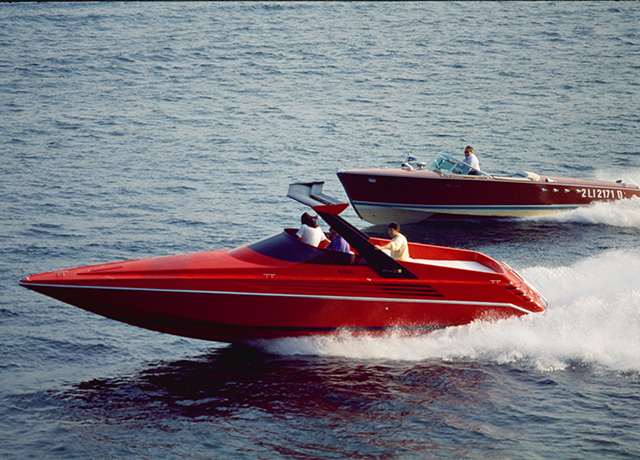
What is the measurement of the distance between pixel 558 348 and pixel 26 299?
959 cm

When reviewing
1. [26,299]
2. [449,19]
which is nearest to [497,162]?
[26,299]

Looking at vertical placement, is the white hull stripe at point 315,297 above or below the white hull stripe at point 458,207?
below

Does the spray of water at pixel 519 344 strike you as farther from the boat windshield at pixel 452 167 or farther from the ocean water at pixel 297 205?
the boat windshield at pixel 452 167

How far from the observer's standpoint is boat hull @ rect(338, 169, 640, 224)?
19422 millimetres

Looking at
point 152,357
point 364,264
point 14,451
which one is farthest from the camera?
point 152,357

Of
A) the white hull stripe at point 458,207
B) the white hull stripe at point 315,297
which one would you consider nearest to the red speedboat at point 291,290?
the white hull stripe at point 315,297

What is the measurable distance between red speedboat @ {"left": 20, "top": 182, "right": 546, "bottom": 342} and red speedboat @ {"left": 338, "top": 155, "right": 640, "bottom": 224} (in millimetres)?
7699

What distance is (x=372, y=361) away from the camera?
1198 cm

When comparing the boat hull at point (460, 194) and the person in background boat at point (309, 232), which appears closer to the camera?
the person in background boat at point (309, 232)

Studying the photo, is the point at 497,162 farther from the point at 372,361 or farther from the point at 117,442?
the point at 117,442

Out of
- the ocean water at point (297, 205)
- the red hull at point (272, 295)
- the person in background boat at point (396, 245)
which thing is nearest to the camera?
the ocean water at point (297, 205)

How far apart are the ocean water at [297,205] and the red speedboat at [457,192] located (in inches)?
18.4

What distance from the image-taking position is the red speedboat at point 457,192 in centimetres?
1944

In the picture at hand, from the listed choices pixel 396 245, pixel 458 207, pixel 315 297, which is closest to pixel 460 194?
pixel 458 207
